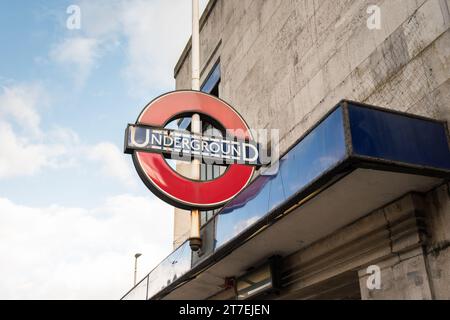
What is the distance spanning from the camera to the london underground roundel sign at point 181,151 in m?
8.25

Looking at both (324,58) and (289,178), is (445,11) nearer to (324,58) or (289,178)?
(324,58)

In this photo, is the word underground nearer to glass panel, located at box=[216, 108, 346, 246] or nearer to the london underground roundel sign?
the london underground roundel sign

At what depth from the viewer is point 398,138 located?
5.47m

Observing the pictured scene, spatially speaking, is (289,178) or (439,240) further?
(289,178)

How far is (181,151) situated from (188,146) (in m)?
0.15

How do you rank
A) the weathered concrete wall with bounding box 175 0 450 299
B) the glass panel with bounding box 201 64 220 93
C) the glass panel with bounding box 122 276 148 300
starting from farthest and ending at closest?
1. the glass panel with bounding box 201 64 220 93
2. the glass panel with bounding box 122 276 148 300
3. the weathered concrete wall with bounding box 175 0 450 299

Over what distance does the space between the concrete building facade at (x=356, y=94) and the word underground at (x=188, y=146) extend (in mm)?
1116

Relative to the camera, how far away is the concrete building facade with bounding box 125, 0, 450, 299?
6.01 meters

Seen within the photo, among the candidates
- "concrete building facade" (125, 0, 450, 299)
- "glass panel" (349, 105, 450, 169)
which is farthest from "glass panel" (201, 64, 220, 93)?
"glass panel" (349, 105, 450, 169)

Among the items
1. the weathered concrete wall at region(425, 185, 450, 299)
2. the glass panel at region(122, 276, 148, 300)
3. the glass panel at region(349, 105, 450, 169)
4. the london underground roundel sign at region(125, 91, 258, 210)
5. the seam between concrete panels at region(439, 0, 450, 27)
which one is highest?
the seam between concrete panels at region(439, 0, 450, 27)

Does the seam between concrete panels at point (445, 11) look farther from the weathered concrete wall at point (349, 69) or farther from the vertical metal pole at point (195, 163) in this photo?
the vertical metal pole at point (195, 163)

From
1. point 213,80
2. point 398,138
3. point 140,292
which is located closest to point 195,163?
point 398,138

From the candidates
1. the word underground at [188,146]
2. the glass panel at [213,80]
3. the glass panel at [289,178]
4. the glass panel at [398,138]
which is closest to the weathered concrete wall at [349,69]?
the glass panel at [398,138]
